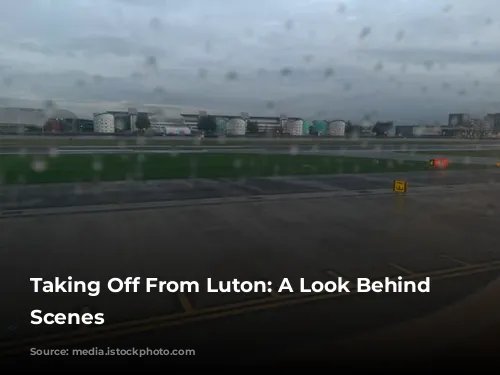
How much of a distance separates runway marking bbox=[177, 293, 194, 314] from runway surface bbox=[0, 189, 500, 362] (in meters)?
0.03

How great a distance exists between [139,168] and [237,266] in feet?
59.8

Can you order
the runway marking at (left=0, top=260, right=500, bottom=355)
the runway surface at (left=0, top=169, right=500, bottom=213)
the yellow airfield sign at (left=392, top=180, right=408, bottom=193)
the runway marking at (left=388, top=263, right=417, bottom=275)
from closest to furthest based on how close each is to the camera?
the runway marking at (left=0, top=260, right=500, bottom=355) → the runway marking at (left=388, top=263, right=417, bottom=275) → the runway surface at (left=0, top=169, right=500, bottom=213) → the yellow airfield sign at (left=392, top=180, right=408, bottom=193)

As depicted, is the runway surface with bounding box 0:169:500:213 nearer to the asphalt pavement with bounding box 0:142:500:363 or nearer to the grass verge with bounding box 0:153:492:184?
the asphalt pavement with bounding box 0:142:500:363

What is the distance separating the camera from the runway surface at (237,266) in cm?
501

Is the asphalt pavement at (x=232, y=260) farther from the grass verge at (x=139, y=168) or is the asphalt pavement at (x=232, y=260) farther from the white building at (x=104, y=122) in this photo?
the white building at (x=104, y=122)

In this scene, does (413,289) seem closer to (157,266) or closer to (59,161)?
(157,266)

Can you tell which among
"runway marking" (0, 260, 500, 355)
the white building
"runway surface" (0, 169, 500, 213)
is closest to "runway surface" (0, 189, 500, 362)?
"runway marking" (0, 260, 500, 355)

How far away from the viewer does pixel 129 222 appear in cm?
1114

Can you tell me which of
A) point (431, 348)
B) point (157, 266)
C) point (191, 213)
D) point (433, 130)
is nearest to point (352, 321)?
point (431, 348)

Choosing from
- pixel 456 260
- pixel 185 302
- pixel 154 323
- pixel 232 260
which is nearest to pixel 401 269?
pixel 456 260

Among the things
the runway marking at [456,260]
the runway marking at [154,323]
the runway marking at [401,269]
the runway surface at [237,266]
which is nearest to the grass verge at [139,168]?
the runway surface at [237,266]

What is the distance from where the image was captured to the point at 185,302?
19.6 feet

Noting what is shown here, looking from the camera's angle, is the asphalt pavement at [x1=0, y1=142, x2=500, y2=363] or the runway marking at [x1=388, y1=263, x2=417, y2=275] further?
the runway marking at [x1=388, y1=263, x2=417, y2=275]

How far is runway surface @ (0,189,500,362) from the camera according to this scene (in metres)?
5.01
